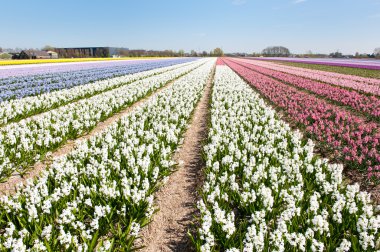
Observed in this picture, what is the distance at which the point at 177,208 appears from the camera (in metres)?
5.48

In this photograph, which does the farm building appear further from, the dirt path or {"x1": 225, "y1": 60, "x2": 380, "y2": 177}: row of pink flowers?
the dirt path

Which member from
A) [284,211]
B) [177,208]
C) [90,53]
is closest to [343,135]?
[284,211]

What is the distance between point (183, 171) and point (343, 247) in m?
4.37

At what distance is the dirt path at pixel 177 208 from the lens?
4504 millimetres

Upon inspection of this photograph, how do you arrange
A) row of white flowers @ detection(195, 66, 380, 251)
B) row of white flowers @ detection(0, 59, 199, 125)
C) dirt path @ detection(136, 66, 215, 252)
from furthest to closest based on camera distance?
row of white flowers @ detection(0, 59, 199, 125), dirt path @ detection(136, 66, 215, 252), row of white flowers @ detection(195, 66, 380, 251)

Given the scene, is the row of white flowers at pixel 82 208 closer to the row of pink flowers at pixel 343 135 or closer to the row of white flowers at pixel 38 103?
the row of pink flowers at pixel 343 135

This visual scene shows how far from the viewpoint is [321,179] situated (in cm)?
531

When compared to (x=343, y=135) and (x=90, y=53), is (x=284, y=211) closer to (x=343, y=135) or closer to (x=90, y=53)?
(x=343, y=135)

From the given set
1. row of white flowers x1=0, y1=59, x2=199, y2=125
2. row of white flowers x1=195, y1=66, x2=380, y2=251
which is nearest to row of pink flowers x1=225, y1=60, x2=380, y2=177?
row of white flowers x1=195, y1=66, x2=380, y2=251

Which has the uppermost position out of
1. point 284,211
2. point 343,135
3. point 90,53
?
point 90,53

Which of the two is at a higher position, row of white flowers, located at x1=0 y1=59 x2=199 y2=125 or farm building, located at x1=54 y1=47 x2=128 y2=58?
farm building, located at x1=54 y1=47 x2=128 y2=58

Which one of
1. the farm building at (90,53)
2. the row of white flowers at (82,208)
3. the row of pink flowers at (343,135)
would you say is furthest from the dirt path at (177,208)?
the farm building at (90,53)

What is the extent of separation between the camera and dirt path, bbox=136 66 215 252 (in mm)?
4504

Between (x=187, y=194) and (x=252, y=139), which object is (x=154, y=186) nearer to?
(x=187, y=194)
